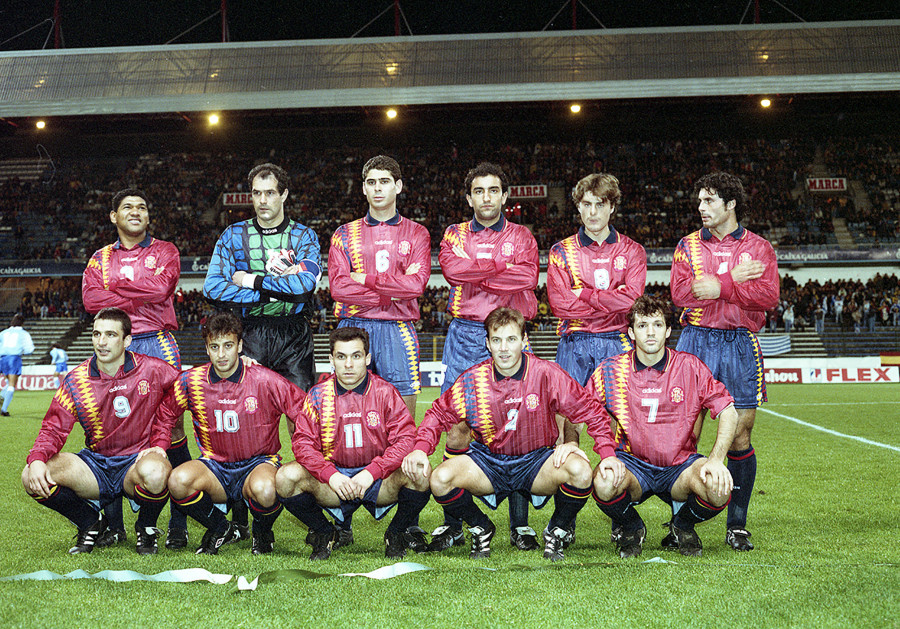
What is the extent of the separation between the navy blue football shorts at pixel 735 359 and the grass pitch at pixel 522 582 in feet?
2.77

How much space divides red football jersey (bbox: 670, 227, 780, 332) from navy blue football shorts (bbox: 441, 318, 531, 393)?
1083 millimetres

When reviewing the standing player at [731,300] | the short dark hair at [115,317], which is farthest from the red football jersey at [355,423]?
the standing player at [731,300]

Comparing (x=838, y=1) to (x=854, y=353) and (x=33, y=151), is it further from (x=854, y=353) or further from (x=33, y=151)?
(x=33, y=151)

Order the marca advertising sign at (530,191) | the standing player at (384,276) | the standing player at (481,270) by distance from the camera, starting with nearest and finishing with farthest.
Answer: the standing player at (384,276), the standing player at (481,270), the marca advertising sign at (530,191)

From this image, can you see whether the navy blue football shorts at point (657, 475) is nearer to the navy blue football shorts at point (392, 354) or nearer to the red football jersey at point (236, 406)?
the navy blue football shorts at point (392, 354)

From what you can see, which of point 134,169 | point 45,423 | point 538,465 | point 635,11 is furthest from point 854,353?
point 134,169

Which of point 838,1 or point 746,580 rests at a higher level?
point 838,1

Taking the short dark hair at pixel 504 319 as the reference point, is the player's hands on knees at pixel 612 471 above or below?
below

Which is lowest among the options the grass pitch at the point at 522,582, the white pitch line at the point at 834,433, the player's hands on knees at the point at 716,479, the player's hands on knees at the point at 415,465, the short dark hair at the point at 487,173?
the white pitch line at the point at 834,433

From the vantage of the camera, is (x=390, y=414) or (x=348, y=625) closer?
(x=348, y=625)

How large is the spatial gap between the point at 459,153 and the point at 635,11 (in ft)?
27.2

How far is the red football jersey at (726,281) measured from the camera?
4.47m

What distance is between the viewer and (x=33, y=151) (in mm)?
29250

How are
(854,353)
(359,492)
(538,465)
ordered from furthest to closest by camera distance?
(854,353)
(538,465)
(359,492)
